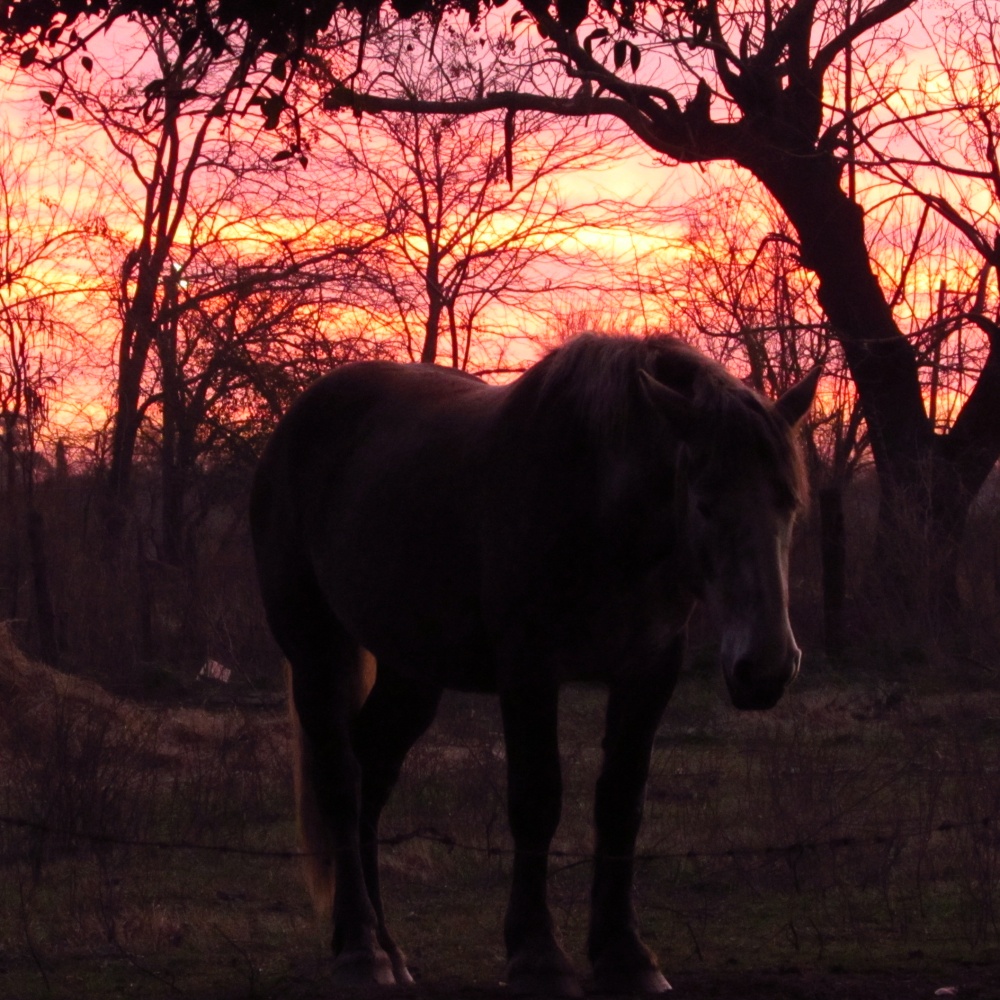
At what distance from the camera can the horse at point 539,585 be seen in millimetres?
3834

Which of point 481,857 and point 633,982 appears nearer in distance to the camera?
point 633,982

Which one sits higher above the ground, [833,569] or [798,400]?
[833,569]

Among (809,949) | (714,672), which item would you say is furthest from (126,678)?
(809,949)

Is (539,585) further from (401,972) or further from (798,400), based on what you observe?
(401,972)

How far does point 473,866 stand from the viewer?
21.5ft

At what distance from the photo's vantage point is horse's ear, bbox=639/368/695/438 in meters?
3.85

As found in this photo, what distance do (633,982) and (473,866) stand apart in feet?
7.17

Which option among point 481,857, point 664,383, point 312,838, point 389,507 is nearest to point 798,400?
point 664,383

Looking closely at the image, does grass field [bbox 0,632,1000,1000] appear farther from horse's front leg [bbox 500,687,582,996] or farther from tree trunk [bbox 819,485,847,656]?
tree trunk [bbox 819,485,847,656]

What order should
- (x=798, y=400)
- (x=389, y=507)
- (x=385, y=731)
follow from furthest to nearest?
(x=385, y=731)
(x=389, y=507)
(x=798, y=400)

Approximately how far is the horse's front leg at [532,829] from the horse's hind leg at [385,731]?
117 cm

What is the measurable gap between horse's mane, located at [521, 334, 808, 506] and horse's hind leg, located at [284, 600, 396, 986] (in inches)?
60.9

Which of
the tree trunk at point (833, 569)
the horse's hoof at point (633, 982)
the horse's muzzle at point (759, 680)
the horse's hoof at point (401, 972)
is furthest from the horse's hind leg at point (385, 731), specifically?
the tree trunk at point (833, 569)

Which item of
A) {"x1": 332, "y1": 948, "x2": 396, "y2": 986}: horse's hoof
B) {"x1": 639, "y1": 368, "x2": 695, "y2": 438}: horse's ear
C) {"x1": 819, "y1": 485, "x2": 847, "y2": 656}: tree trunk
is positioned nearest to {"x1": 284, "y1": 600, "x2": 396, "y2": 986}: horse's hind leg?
{"x1": 332, "y1": 948, "x2": 396, "y2": 986}: horse's hoof
